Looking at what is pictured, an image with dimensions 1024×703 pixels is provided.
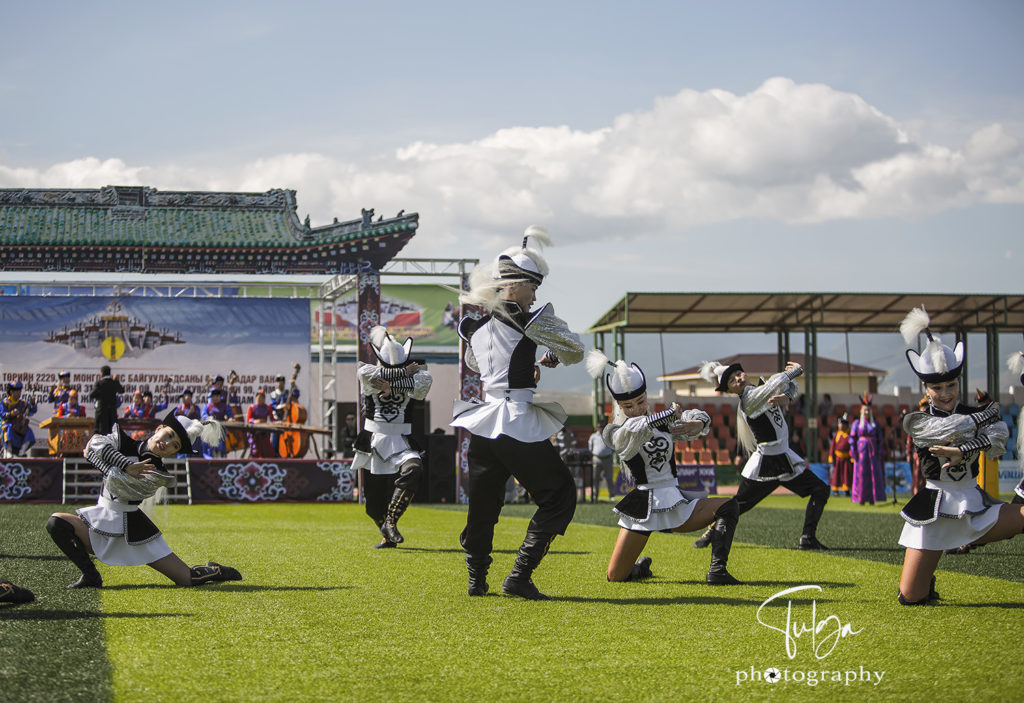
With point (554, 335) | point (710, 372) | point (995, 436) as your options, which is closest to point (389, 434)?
point (710, 372)

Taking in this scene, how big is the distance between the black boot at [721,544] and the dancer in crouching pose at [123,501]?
310 cm

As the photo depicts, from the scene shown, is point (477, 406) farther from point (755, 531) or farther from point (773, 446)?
point (755, 531)

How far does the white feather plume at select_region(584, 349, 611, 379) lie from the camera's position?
6.50 m

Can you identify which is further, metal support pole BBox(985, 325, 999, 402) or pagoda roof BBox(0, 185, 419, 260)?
metal support pole BBox(985, 325, 999, 402)

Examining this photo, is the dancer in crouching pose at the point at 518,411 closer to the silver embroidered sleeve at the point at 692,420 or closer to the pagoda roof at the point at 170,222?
the silver embroidered sleeve at the point at 692,420

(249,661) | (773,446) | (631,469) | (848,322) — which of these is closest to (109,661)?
(249,661)

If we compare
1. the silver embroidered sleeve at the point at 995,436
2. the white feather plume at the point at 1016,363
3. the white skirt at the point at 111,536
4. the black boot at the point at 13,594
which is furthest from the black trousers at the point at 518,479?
the white feather plume at the point at 1016,363

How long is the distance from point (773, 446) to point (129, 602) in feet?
17.4

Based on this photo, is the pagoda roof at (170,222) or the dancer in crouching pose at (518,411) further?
the pagoda roof at (170,222)

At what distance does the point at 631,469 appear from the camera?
675 cm

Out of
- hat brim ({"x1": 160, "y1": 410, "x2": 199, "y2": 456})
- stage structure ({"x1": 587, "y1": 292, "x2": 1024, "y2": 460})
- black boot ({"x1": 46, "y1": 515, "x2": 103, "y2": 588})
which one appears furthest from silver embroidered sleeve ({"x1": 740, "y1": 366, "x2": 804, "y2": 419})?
stage structure ({"x1": 587, "y1": 292, "x2": 1024, "y2": 460})

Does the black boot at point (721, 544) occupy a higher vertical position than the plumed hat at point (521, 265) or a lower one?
lower

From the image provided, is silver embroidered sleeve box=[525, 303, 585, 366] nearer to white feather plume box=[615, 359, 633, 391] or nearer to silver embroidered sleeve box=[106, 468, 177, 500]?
white feather plume box=[615, 359, 633, 391]

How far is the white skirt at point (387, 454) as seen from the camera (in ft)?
31.8
